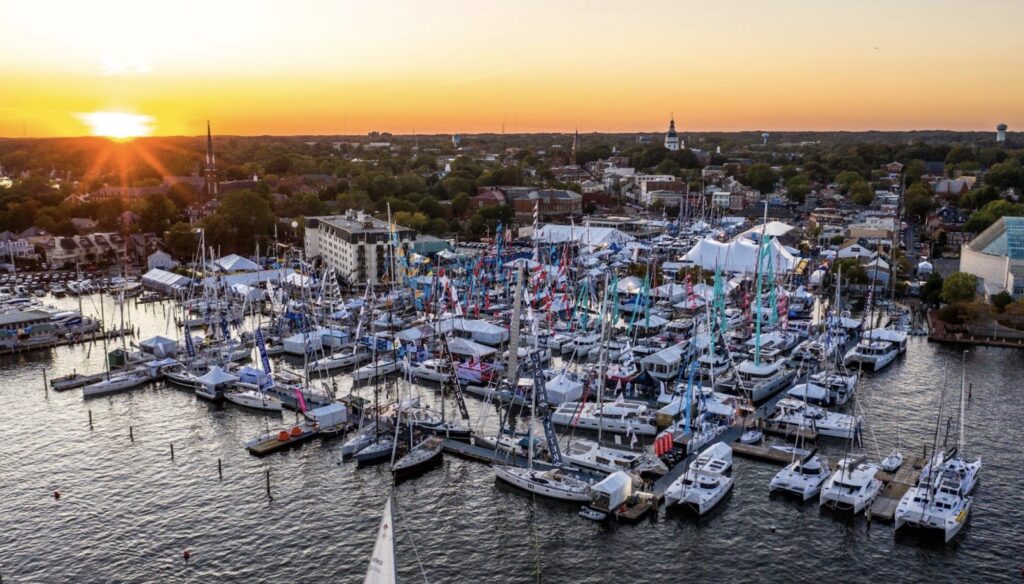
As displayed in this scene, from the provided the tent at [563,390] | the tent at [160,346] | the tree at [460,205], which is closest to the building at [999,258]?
the tent at [563,390]

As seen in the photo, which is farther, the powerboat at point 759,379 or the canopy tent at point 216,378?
the canopy tent at point 216,378

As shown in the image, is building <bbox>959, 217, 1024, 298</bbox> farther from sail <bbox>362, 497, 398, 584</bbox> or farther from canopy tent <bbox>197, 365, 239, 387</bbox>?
sail <bbox>362, 497, 398, 584</bbox>

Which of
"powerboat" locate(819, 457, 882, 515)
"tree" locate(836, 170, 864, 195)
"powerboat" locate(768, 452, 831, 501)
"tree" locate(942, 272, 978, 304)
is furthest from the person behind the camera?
"tree" locate(836, 170, 864, 195)

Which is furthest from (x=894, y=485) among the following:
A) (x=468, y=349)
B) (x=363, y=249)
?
(x=363, y=249)

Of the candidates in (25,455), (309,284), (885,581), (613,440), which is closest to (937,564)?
(885,581)

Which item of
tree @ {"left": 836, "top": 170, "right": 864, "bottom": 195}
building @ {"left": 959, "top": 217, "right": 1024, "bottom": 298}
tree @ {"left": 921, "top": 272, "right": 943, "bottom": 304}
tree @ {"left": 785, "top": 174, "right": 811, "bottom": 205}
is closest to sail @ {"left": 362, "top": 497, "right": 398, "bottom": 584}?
building @ {"left": 959, "top": 217, "right": 1024, "bottom": 298}

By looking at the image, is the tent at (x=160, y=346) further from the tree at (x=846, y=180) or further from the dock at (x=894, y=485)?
the tree at (x=846, y=180)
